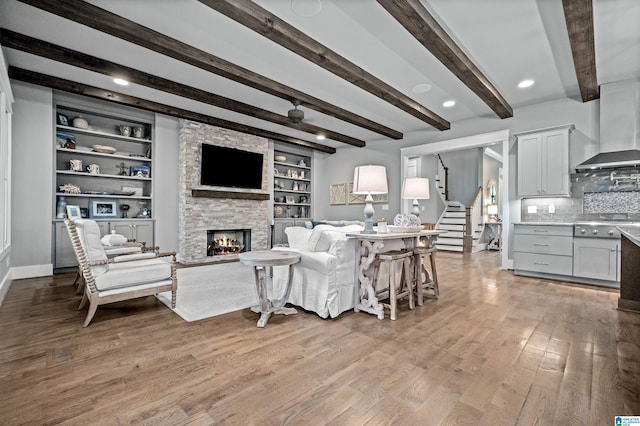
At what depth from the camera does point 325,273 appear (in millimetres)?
2830

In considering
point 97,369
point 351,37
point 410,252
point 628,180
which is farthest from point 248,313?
point 628,180

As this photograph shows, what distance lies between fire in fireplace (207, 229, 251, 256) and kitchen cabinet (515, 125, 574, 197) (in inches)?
216

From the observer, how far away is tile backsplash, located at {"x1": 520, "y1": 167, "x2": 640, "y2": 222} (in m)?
A: 4.26

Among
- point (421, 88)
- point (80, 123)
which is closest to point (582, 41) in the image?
point (421, 88)

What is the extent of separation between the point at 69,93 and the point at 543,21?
6.44m

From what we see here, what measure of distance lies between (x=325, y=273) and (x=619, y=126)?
4.72 metres

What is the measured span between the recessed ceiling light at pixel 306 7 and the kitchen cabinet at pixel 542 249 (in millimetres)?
4332

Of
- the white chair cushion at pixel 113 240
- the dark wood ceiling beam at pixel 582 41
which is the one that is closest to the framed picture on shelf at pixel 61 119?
the white chair cushion at pixel 113 240

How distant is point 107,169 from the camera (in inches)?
212

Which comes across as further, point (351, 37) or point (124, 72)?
point (124, 72)

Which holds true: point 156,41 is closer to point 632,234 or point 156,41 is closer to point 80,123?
point 80,123

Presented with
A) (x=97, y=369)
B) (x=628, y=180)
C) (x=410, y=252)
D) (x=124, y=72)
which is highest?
(x=124, y=72)

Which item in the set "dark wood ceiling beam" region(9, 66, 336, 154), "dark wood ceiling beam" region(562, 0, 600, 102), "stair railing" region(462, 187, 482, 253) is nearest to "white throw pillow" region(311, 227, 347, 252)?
"dark wood ceiling beam" region(562, 0, 600, 102)

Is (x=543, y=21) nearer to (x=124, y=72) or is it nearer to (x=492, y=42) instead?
(x=492, y=42)
